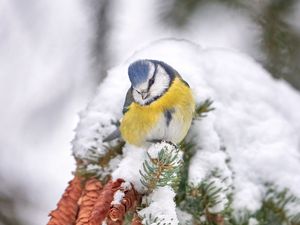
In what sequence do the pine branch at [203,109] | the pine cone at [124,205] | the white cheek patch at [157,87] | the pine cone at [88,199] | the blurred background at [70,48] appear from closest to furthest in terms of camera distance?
the pine cone at [124,205] < the pine cone at [88,199] < the pine branch at [203,109] < the white cheek patch at [157,87] < the blurred background at [70,48]

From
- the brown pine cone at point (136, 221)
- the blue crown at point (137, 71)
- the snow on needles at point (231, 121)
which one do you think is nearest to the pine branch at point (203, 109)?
the snow on needles at point (231, 121)

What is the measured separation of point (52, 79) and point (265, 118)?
990 millimetres

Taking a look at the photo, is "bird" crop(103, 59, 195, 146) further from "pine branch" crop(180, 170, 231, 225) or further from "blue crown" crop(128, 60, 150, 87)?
"pine branch" crop(180, 170, 231, 225)

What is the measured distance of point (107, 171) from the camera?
1.42 metres

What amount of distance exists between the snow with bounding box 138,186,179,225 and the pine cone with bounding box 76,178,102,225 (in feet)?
0.40

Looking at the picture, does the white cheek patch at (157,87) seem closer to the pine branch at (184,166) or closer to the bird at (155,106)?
the bird at (155,106)

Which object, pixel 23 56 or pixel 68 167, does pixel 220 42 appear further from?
pixel 68 167

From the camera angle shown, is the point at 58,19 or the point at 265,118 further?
the point at 58,19

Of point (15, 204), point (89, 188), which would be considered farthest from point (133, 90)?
point (15, 204)

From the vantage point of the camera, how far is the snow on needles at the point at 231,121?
1407 mm

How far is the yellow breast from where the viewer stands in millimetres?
1512

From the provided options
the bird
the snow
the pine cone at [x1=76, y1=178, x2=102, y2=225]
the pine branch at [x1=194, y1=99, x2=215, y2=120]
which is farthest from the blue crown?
the snow

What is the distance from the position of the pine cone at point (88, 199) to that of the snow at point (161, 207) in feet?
0.40

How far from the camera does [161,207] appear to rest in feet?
3.84
